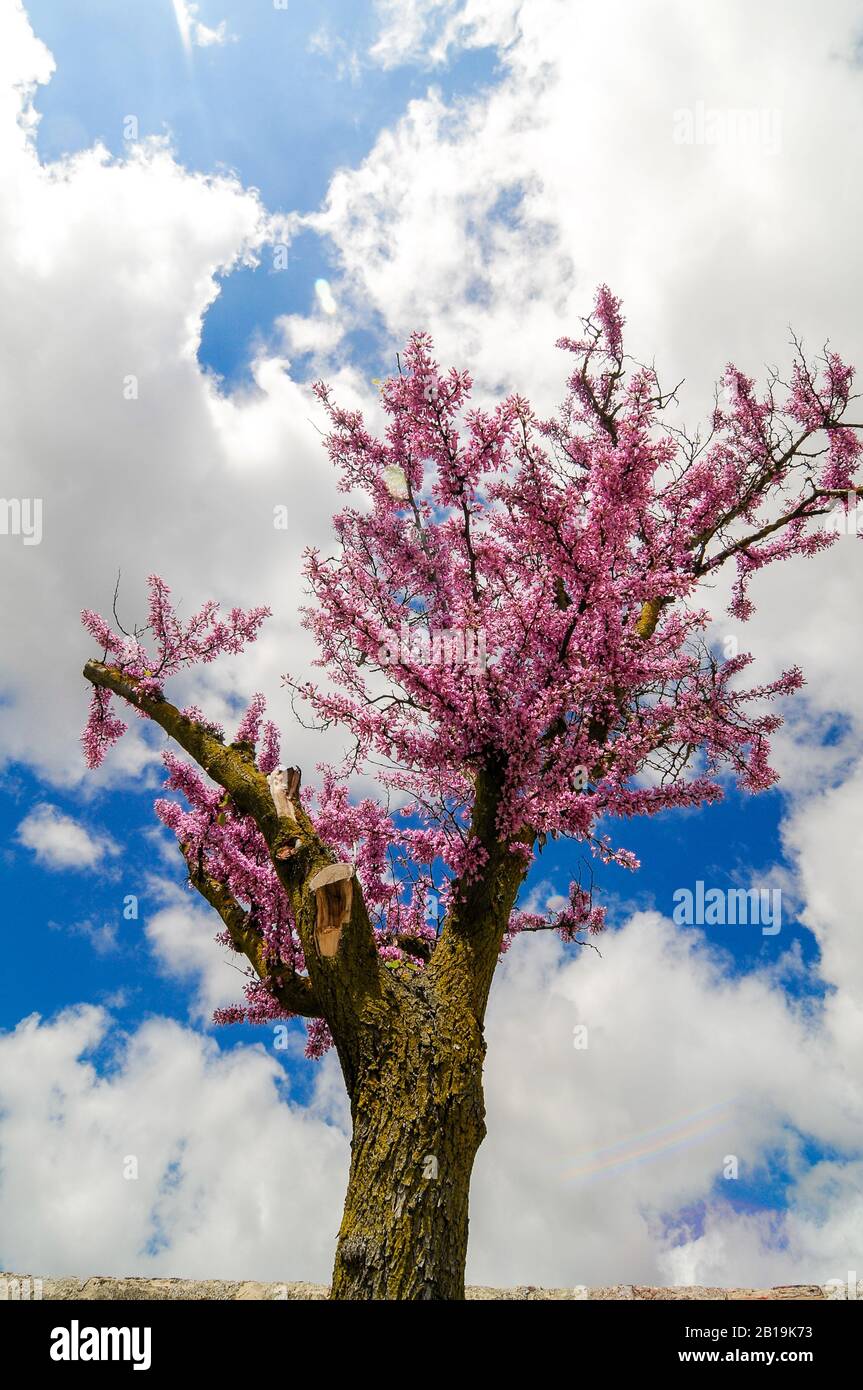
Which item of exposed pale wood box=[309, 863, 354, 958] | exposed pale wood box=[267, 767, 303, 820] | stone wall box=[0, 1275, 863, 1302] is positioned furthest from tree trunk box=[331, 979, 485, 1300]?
stone wall box=[0, 1275, 863, 1302]

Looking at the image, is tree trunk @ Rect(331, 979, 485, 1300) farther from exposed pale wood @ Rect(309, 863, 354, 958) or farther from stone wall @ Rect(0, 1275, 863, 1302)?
stone wall @ Rect(0, 1275, 863, 1302)

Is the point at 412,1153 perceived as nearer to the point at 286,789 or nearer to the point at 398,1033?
the point at 398,1033

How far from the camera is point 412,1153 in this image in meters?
4.37

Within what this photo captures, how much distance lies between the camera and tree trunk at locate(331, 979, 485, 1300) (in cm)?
405

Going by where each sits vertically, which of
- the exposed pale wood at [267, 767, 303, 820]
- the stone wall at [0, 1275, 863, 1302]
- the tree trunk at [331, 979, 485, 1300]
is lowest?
the stone wall at [0, 1275, 863, 1302]

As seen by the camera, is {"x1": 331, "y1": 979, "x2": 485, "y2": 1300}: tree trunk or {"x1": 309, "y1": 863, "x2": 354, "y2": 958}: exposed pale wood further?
{"x1": 309, "y1": 863, "x2": 354, "y2": 958}: exposed pale wood

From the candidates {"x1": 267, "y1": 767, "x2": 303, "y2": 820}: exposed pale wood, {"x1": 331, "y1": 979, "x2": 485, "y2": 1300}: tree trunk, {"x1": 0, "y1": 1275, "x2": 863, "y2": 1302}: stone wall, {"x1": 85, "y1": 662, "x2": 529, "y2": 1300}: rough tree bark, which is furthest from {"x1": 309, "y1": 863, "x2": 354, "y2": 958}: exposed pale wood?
{"x1": 0, "y1": 1275, "x2": 863, "y2": 1302}: stone wall

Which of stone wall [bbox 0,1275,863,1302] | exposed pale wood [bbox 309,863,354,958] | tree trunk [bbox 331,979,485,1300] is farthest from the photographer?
stone wall [bbox 0,1275,863,1302]

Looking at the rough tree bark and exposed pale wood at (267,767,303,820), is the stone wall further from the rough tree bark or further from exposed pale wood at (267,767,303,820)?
exposed pale wood at (267,767,303,820)

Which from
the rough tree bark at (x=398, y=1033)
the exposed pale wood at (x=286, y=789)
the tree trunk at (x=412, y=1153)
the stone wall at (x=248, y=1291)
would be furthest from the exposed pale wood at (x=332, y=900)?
the stone wall at (x=248, y=1291)

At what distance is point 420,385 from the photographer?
5.03 m

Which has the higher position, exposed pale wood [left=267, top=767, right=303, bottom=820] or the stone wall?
exposed pale wood [left=267, top=767, right=303, bottom=820]

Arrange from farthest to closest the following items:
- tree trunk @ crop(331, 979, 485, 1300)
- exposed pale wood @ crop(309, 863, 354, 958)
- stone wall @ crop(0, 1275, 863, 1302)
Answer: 1. stone wall @ crop(0, 1275, 863, 1302)
2. exposed pale wood @ crop(309, 863, 354, 958)
3. tree trunk @ crop(331, 979, 485, 1300)
